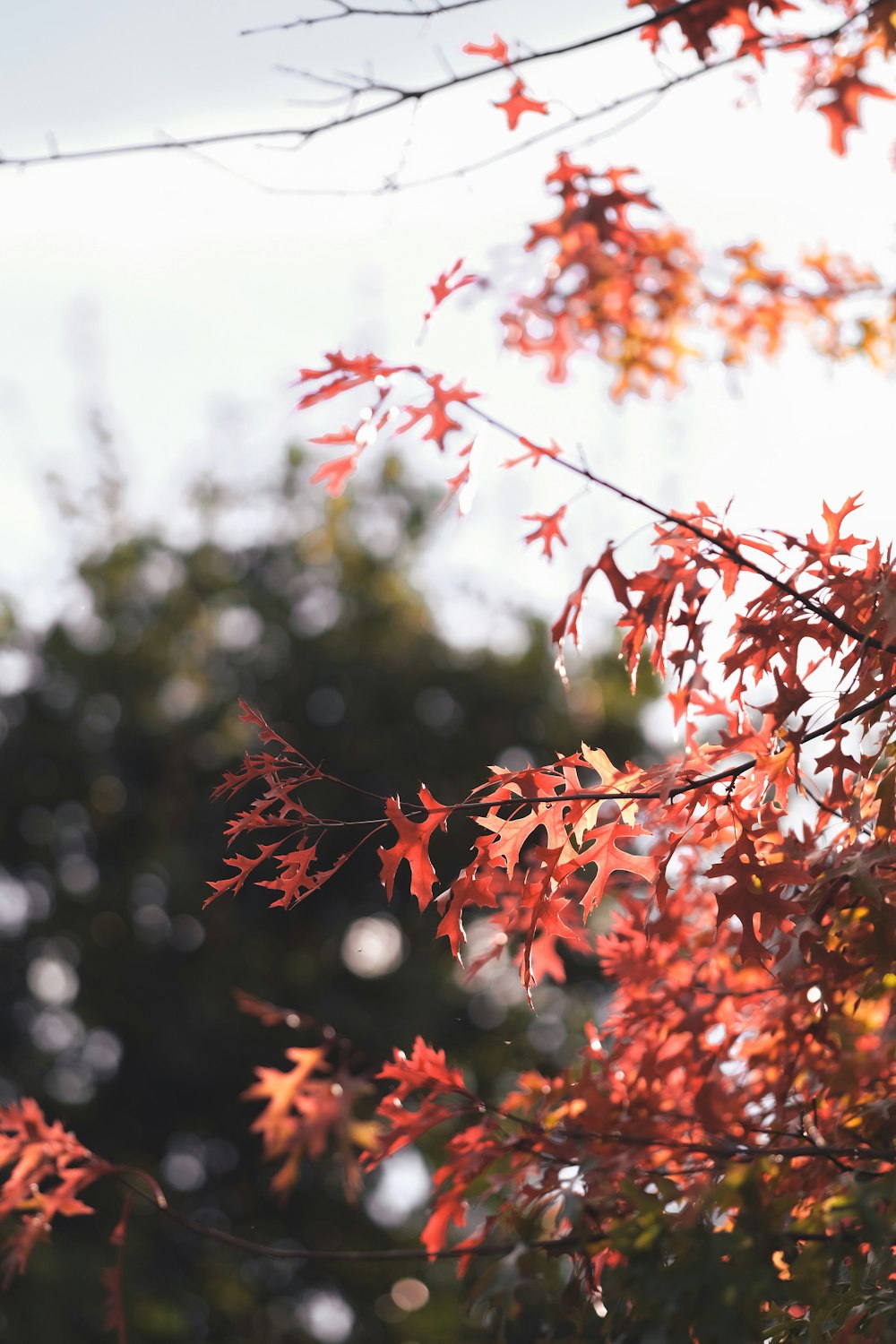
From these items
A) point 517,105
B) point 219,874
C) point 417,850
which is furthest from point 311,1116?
point 219,874

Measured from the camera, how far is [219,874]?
1229 cm

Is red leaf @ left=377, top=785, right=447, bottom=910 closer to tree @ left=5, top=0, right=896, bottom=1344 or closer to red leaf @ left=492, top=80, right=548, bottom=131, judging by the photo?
tree @ left=5, top=0, right=896, bottom=1344

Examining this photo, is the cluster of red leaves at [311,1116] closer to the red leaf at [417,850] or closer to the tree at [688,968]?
the tree at [688,968]

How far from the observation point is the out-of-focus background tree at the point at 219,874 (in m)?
11.4

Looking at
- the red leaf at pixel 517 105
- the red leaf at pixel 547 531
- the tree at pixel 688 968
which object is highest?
the red leaf at pixel 517 105

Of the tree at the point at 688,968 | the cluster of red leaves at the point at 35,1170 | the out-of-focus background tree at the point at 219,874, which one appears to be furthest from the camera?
the out-of-focus background tree at the point at 219,874

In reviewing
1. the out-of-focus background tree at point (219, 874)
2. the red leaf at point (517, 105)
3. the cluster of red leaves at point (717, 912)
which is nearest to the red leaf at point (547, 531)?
the cluster of red leaves at point (717, 912)

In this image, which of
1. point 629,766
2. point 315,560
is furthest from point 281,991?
point 629,766

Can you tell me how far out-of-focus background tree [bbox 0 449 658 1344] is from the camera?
1139cm

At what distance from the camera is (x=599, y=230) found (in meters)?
3.68

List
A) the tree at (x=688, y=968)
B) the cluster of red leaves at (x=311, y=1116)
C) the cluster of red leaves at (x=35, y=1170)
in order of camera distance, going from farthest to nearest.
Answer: the cluster of red leaves at (x=311, y=1116), the cluster of red leaves at (x=35, y=1170), the tree at (x=688, y=968)

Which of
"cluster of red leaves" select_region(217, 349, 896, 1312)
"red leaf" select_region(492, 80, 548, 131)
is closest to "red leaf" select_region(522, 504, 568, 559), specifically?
"cluster of red leaves" select_region(217, 349, 896, 1312)

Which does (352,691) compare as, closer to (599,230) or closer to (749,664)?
(599,230)

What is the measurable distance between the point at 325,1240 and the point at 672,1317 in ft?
36.3
